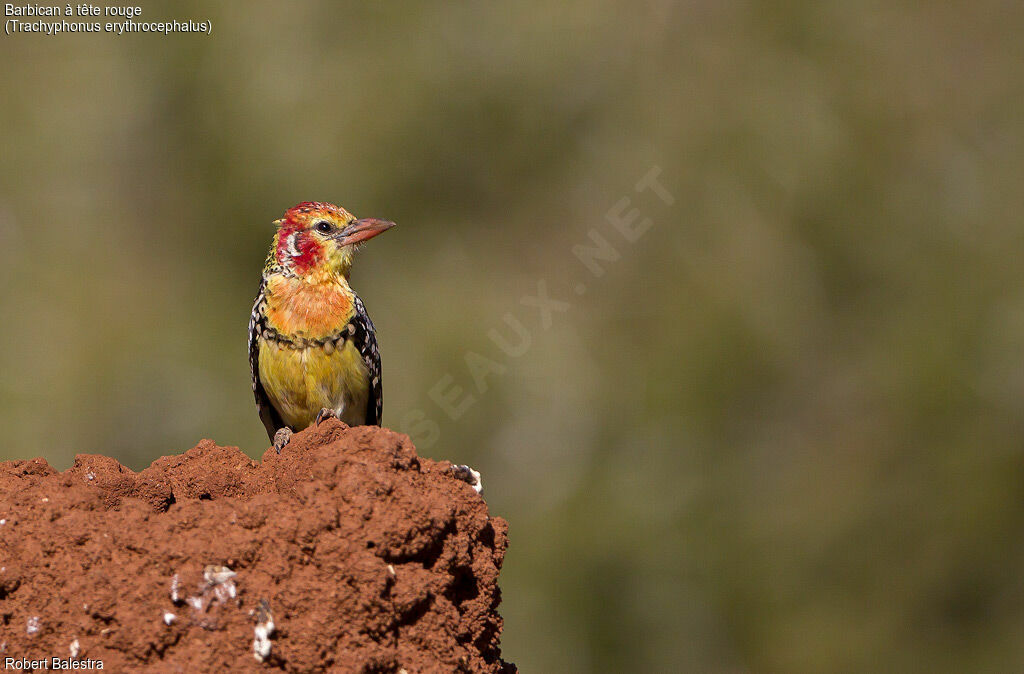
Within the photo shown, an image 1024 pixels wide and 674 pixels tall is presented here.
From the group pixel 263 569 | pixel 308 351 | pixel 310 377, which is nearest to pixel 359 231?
pixel 308 351

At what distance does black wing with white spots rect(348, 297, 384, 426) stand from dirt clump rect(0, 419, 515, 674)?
227cm

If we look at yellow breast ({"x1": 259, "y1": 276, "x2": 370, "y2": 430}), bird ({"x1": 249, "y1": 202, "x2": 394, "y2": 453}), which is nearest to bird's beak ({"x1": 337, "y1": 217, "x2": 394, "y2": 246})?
bird ({"x1": 249, "y1": 202, "x2": 394, "y2": 453})

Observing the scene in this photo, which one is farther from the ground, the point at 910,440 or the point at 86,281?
the point at 86,281

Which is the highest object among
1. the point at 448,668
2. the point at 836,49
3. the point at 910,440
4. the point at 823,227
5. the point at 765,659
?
the point at 836,49

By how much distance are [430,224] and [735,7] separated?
426 cm

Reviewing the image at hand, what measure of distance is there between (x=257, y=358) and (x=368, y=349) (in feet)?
2.06

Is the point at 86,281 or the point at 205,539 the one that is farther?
the point at 86,281

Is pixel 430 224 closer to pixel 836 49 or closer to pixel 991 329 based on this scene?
pixel 836 49

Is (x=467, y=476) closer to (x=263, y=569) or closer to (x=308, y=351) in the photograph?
(x=263, y=569)

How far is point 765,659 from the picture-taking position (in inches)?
531

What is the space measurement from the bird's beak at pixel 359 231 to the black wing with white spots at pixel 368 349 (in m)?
0.33

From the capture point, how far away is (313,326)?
24.8 ft

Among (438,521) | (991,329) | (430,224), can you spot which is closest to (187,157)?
(430,224)

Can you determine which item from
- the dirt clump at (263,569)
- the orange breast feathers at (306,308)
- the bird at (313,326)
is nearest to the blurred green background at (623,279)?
the bird at (313,326)
